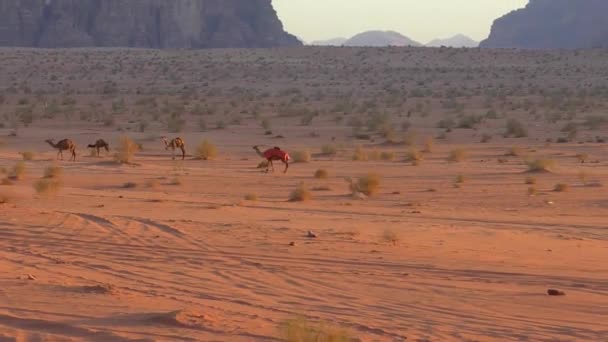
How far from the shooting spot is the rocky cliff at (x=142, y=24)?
3974 inches

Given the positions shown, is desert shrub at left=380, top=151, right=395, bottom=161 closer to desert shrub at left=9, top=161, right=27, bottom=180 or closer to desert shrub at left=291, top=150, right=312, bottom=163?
desert shrub at left=291, top=150, right=312, bottom=163

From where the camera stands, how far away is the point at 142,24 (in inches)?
4131

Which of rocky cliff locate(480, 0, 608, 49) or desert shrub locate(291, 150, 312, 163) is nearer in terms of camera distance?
desert shrub locate(291, 150, 312, 163)

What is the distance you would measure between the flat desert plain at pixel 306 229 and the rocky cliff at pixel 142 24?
62.5m

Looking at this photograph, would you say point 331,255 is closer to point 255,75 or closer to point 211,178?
point 211,178

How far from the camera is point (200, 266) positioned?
11.0m

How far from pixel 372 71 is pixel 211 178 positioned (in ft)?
175

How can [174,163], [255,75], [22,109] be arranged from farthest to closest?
[255,75], [22,109], [174,163]

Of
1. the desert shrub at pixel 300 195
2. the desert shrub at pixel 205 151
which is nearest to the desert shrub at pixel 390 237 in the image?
the desert shrub at pixel 300 195

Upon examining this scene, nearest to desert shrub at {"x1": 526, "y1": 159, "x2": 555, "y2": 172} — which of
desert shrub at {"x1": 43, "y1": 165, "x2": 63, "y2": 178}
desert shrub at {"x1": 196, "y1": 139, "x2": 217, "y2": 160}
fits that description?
desert shrub at {"x1": 196, "y1": 139, "x2": 217, "y2": 160}

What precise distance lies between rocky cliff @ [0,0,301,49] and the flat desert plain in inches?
2459

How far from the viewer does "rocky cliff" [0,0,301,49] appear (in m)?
101

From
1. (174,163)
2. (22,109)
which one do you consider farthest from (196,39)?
(174,163)

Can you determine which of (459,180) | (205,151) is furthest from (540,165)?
(205,151)
